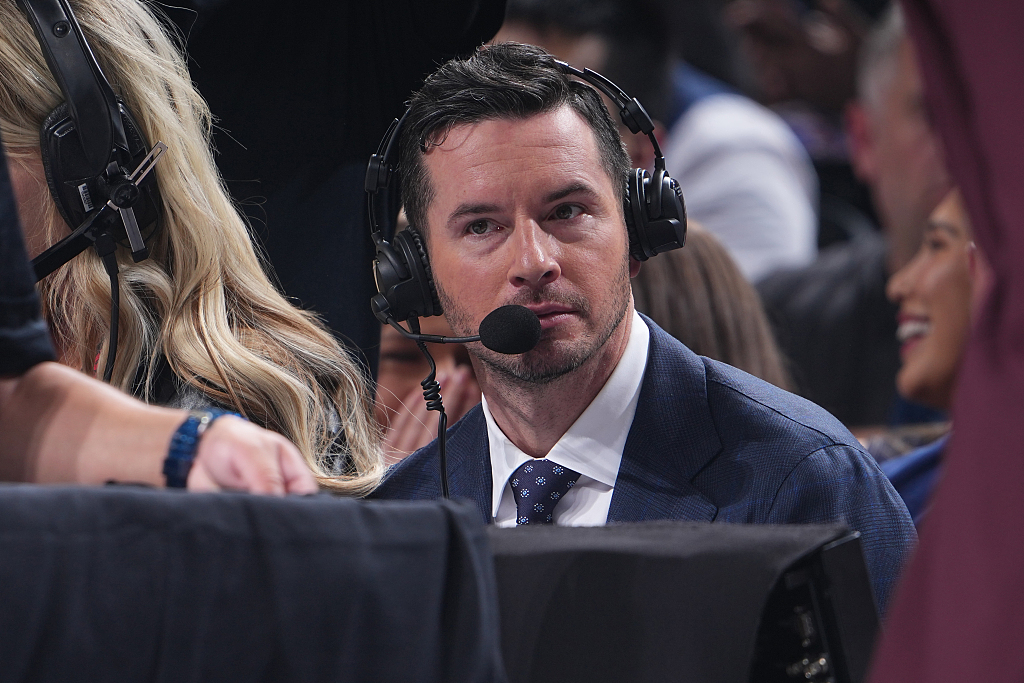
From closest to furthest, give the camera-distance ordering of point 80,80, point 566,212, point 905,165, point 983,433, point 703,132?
point 983,433 < point 80,80 < point 566,212 < point 905,165 < point 703,132

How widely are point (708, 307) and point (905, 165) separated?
1.33 metres

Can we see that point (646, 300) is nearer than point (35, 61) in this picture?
No

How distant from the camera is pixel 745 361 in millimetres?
1775

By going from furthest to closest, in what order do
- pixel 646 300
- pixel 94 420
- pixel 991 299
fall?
pixel 646 300 < pixel 94 420 < pixel 991 299

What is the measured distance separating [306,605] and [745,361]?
1.31 m

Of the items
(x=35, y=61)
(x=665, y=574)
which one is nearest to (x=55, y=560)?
(x=665, y=574)

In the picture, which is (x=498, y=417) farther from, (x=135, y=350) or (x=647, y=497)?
(x=135, y=350)

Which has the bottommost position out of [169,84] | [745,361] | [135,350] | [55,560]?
[745,361]

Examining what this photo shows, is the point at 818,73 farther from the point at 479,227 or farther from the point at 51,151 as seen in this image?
the point at 51,151

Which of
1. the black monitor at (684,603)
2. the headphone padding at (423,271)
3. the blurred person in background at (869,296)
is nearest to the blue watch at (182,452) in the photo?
the black monitor at (684,603)

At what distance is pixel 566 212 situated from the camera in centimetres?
117

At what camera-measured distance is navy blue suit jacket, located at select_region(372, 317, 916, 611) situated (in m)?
1.02

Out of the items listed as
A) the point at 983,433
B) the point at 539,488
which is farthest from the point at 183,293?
the point at 983,433

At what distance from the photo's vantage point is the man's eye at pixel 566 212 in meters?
1.17
